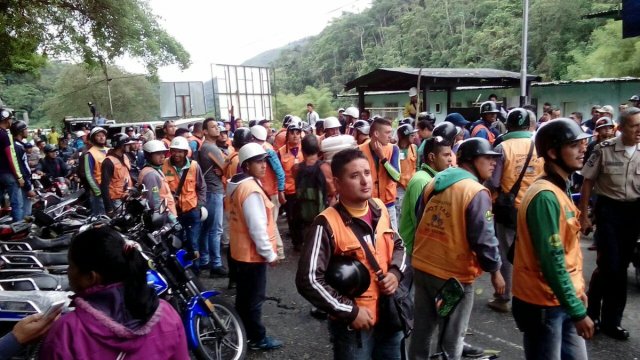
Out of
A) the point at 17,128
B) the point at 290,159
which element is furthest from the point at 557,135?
the point at 17,128

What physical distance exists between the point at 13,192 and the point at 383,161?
614cm

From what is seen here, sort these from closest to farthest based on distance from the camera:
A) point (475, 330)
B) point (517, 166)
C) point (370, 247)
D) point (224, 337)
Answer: point (370, 247) < point (224, 337) < point (475, 330) < point (517, 166)

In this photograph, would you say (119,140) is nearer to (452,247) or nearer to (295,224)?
(295,224)

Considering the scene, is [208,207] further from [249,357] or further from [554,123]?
[554,123]

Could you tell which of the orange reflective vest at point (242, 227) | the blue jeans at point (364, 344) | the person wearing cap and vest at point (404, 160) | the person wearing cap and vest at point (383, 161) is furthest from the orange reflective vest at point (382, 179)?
the blue jeans at point (364, 344)

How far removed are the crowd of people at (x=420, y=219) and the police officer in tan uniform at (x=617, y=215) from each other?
1 cm

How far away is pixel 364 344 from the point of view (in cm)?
246

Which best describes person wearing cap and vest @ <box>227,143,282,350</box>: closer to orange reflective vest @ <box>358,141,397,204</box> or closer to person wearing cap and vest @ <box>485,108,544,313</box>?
orange reflective vest @ <box>358,141,397,204</box>

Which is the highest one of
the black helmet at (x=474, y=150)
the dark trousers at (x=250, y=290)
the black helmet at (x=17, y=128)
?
the black helmet at (x=17, y=128)

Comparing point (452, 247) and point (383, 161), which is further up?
point (383, 161)

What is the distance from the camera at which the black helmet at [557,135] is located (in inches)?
101

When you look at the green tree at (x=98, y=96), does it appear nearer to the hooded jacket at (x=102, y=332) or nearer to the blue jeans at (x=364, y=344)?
the blue jeans at (x=364, y=344)

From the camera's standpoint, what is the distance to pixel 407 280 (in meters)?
2.77

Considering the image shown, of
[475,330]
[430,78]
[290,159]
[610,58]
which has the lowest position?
[475,330]
